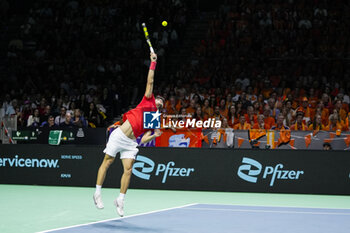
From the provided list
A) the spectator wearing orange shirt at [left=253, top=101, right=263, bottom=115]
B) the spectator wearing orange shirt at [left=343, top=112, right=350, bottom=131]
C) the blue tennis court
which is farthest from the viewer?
the spectator wearing orange shirt at [left=253, top=101, right=263, bottom=115]

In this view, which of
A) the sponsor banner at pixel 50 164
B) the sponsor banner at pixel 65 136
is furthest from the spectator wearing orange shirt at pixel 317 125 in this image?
the sponsor banner at pixel 65 136

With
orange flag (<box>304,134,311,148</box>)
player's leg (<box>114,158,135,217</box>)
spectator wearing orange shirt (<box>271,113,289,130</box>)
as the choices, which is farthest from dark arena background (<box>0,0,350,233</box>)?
player's leg (<box>114,158,135,217</box>)

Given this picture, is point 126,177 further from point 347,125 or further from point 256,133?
point 347,125

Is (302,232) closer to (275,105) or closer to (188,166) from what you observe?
(188,166)

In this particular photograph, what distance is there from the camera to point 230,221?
962cm

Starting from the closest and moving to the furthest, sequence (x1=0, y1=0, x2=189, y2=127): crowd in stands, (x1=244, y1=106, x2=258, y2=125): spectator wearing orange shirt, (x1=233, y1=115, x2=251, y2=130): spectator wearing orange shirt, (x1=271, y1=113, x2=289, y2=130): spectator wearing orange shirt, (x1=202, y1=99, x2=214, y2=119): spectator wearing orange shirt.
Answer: (x1=271, y1=113, x2=289, y2=130): spectator wearing orange shirt < (x1=233, y1=115, x2=251, y2=130): spectator wearing orange shirt < (x1=244, y1=106, x2=258, y2=125): spectator wearing orange shirt < (x1=202, y1=99, x2=214, y2=119): spectator wearing orange shirt < (x1=0, y1=0, x2=189, y2=127): crowd in stands

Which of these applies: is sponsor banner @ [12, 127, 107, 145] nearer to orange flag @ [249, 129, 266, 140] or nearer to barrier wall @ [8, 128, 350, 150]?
barrier wall @ [8, 128, 350, 150]

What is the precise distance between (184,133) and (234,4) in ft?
34.6

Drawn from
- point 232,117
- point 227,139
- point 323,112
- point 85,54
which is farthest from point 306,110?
point 85,54

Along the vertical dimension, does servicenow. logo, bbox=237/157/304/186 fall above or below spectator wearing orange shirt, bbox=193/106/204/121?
below

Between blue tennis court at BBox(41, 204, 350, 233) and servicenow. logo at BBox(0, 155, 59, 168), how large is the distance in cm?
512

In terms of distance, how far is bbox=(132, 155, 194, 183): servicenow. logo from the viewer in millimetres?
14703

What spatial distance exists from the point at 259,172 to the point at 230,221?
16.0 feet

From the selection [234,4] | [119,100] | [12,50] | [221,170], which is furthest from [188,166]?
[12,50]
